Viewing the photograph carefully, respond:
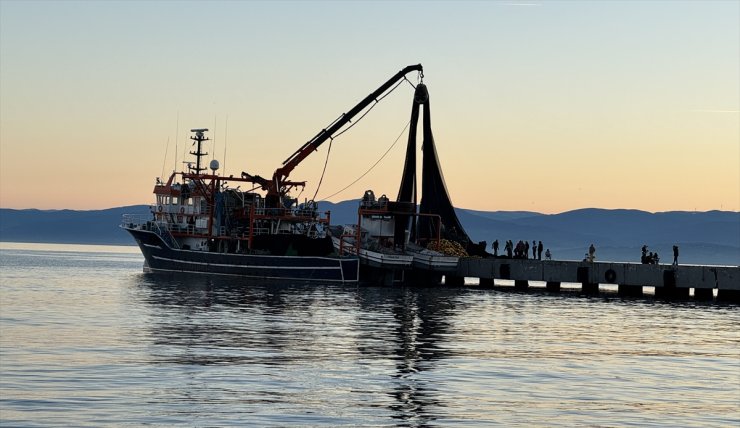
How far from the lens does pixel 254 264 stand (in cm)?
9250

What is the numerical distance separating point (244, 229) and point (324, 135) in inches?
537

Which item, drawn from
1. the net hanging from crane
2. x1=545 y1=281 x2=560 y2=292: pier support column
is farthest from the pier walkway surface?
the net hanging from crane

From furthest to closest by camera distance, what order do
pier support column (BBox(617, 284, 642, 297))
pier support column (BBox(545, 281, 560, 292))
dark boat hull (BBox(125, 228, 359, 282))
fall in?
pier support column (BBox(545, 281, 560, 292))
pier support column (BBox(617, 284, 642, 297))
dark boat hull (BBox(125, 228, 359, 282))

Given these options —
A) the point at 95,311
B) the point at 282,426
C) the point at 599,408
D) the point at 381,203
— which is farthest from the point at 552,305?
the point at 282,426

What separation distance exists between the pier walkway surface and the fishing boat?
41.2 ft

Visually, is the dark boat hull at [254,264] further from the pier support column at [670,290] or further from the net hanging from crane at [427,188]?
the pier support column at [670,290]

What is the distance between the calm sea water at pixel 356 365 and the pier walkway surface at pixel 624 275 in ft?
66.3

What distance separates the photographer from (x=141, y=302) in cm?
6450

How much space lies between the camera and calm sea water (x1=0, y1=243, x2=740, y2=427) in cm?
2564

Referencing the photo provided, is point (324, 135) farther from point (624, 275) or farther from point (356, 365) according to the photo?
point (356, 365)

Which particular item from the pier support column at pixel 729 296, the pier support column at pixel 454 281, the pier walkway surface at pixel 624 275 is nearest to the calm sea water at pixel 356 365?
the pier walkway surface at pixel 624 275

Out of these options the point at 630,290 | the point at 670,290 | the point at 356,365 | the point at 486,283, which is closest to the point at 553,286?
the point at 486,283

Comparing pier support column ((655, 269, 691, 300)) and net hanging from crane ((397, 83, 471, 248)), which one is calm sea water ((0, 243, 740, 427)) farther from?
net hanging from crane ((397, 83, 471, 248))

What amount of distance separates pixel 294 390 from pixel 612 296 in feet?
203
